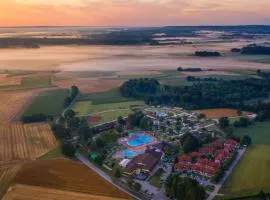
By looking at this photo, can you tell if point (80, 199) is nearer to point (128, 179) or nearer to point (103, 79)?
point (128, 179)

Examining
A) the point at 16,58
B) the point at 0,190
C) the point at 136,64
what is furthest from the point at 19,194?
the point at 16,58

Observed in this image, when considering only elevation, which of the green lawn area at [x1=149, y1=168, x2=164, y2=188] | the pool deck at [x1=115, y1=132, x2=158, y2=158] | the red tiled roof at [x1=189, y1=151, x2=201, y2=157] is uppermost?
the red tiled roof at [x1=189, y1=151, x2=201, y2=157]

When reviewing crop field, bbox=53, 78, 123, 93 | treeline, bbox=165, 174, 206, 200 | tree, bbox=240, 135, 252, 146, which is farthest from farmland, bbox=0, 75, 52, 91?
treeline, bbox=165, 174, 206, 200

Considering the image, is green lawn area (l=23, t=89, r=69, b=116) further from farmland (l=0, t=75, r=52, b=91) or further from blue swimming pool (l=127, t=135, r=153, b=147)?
blue swimming pool (l=127, t=135, r=153, b=147)

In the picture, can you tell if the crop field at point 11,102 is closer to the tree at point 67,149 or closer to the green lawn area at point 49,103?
the green lawn area at point 49,103

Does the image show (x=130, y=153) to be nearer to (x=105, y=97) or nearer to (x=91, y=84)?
(x=105, y=97)

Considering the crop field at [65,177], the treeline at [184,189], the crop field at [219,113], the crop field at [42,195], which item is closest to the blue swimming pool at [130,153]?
the crop field at [65,177]

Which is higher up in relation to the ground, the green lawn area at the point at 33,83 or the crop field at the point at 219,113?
the green lawn area at the point at 33,83
